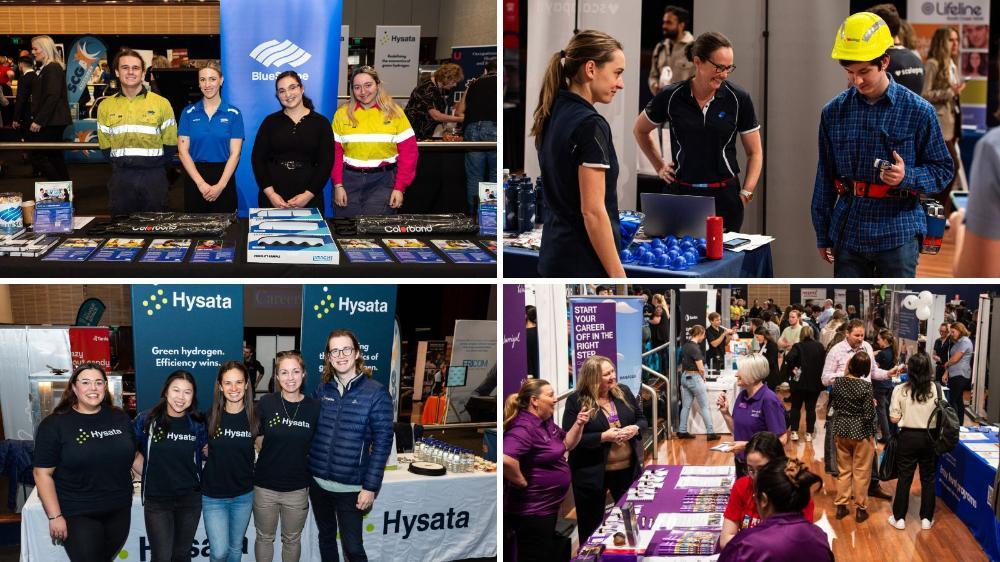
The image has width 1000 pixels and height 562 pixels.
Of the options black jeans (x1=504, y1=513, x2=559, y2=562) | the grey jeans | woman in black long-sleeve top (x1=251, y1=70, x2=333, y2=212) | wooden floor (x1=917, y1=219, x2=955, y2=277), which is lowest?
the grey jeans

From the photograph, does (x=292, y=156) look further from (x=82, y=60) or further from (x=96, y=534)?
(x=82, y=60)

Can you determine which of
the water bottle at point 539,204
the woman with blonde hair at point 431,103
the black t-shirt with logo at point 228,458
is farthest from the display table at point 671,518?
the woman with blonde hair at point 431,103

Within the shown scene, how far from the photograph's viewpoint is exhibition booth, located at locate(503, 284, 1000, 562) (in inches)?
106

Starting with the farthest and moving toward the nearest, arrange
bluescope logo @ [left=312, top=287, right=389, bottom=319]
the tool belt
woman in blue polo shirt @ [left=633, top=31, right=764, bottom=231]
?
woman in blue polo shirt @ [left=633, top=31, right=764, bottom=231], bluescope logo @ [left=312, top=287, right=389, bottom=319], the tool belt

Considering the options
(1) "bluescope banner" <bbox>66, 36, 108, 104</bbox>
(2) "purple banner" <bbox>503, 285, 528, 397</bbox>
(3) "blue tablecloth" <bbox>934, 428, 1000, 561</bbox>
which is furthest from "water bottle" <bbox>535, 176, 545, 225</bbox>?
(1) "bluescope banner" <bbox>66, 36, 108, 104</bbox>

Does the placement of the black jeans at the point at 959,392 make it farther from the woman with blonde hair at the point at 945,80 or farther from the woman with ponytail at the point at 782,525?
the woman with blonde hair at the point at 945,80

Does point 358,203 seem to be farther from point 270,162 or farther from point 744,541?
point 744,541

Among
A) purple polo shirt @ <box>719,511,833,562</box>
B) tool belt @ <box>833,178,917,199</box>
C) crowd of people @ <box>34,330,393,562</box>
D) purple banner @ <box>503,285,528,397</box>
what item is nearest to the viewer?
purple polo shirt @ <box>719,511,833,562</box>

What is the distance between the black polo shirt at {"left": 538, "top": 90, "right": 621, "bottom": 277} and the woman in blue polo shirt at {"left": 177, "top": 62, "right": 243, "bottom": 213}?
209cm

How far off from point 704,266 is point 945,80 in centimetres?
234

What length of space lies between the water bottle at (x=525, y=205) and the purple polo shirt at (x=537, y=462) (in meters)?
1.34

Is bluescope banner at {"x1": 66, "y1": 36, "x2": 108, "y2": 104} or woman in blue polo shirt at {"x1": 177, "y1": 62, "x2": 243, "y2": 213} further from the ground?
bluescope banner at {"x1": 66, "y1": 36, "x2": 108, "y2": 104}

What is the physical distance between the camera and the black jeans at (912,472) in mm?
2727

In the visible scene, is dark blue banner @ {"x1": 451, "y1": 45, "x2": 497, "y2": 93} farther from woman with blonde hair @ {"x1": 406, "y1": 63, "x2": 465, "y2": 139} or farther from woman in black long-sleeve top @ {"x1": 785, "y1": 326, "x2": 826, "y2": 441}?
woman in black long-sleeve top @ {"x1": 785, "y1": 326, "x2": 826, "y2": 441}
